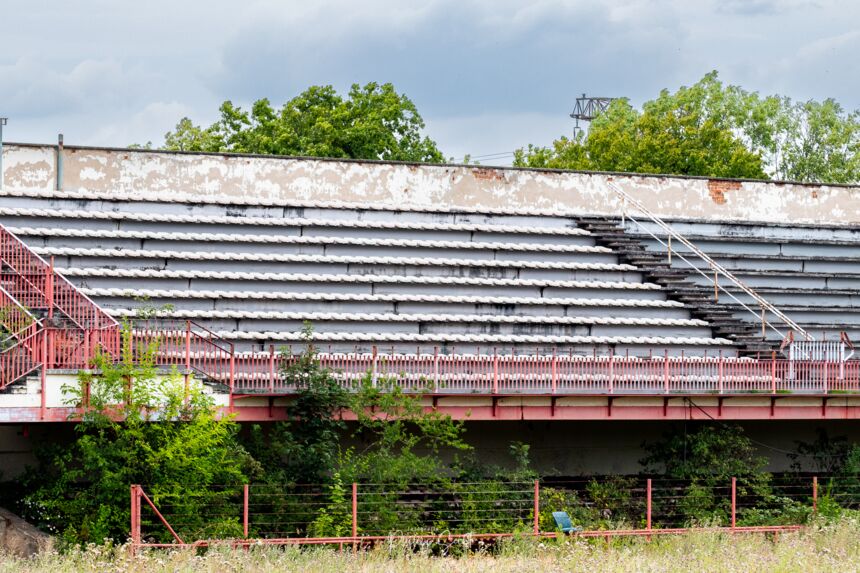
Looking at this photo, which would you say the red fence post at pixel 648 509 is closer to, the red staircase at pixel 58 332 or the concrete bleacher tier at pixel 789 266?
the red staircase at pixel 58 332

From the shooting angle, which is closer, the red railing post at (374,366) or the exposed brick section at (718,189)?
the red railing post at (374,366)

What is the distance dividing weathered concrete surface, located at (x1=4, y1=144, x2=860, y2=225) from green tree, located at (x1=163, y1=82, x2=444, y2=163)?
22.5m

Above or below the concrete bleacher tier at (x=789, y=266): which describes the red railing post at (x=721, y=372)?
below

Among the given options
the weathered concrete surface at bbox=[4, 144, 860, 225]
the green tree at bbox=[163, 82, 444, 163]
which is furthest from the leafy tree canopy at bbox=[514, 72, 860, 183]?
the weathered concrete surface at bbox=[4, 144, 860, 225]

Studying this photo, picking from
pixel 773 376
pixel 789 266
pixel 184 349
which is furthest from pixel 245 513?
pixel 789 266

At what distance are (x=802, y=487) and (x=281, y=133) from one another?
33640 mm

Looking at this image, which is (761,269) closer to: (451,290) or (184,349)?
(451,290)

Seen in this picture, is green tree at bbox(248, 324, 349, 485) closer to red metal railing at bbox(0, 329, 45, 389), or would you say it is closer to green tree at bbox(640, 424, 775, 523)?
red metal railing at bbox(0, 329, 45, 389)

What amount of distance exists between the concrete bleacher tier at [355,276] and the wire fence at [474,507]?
3204 mm

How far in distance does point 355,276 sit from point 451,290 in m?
1.91

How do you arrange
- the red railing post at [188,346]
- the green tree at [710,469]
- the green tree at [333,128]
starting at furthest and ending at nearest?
the green tree at [333,128], the green tree at [710,469], the red railing post at [188,346]

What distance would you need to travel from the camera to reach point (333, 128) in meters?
55.2

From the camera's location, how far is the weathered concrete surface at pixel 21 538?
19.8 m

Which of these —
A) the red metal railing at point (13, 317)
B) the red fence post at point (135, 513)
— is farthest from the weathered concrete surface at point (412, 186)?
the red fence post at point (135, 513)
